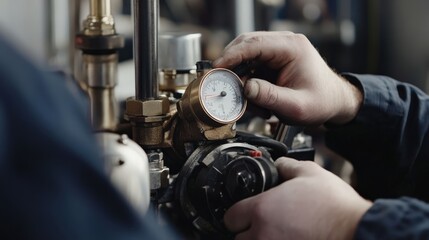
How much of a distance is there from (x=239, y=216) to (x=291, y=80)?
256 mm

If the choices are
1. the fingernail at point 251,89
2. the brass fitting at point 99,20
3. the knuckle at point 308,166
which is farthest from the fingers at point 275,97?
the brass fitting at point 99,20

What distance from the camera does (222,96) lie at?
2.67 feet

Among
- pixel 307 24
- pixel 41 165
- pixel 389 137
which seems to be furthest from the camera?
pixel 307 24

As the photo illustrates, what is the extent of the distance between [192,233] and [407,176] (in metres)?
0.36

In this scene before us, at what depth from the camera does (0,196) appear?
31 cm

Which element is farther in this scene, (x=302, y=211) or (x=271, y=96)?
(x=271, y=96)

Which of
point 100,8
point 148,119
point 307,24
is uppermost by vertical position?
point 100,8

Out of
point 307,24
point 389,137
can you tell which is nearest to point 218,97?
point 389,137

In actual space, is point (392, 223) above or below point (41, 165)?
below

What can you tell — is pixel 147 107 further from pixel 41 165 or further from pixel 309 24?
pixel 309 24

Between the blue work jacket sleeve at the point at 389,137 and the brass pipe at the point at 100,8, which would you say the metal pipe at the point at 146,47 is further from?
the blue work jacket sleeve at the point at 389,137

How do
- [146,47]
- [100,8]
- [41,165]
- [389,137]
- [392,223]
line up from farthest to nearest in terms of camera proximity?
[389,137]
[100,8]
[146,47]
[392,223]
[41,165]

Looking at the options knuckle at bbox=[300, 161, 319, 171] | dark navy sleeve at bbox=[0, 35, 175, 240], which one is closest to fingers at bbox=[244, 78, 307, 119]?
knuckle at bbox=[300, 161, 319, 171]

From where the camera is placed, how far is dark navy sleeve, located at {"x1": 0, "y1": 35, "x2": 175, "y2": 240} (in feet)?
1.02
